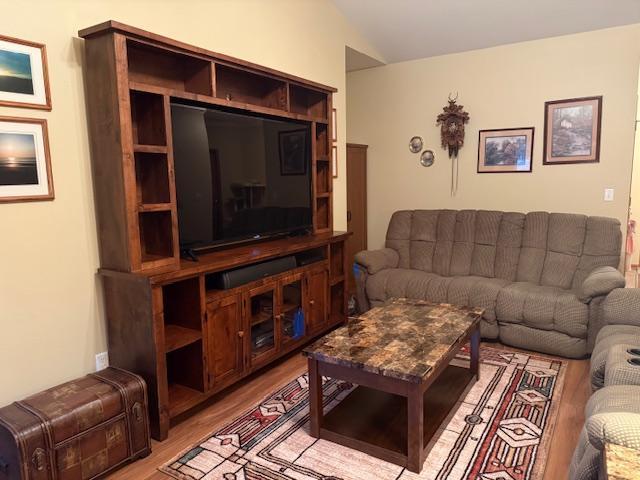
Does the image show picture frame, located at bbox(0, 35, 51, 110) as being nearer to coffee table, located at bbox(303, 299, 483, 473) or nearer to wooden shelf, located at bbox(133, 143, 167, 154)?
wooden shelf, located at bbox(133, 143, 167, 154)

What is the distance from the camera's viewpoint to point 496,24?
389cm

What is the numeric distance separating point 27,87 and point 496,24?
360 cm

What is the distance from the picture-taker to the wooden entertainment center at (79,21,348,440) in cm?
212

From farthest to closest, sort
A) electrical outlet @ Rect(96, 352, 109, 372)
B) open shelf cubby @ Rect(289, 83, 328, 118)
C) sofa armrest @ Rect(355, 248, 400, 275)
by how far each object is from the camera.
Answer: sofa armrest @ Rect(355, 248, 400, 275)
open shelf cubby @ Rect(289, 83, 328, 118)
electrical outlet @ Rect(96, 352, 109, 372)

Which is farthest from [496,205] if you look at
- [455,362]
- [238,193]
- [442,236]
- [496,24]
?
[238,193]

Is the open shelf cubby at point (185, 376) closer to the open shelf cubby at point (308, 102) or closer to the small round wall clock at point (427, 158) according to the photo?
the open shelf cubby at point (308, 102)

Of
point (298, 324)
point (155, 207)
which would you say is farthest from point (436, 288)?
point (155, 207)

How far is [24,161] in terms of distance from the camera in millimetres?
1997

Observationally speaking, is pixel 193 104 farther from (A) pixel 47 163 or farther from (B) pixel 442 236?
(B) pixel 442 236

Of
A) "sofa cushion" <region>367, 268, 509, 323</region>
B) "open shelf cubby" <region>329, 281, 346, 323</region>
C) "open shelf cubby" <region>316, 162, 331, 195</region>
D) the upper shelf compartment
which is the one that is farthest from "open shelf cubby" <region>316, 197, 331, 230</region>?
the upper shelf compartment

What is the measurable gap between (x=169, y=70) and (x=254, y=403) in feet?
6.59

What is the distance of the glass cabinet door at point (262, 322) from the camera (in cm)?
275

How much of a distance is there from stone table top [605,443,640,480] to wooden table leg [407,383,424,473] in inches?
37.5

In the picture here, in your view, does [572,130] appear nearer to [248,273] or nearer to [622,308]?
[622,308]
